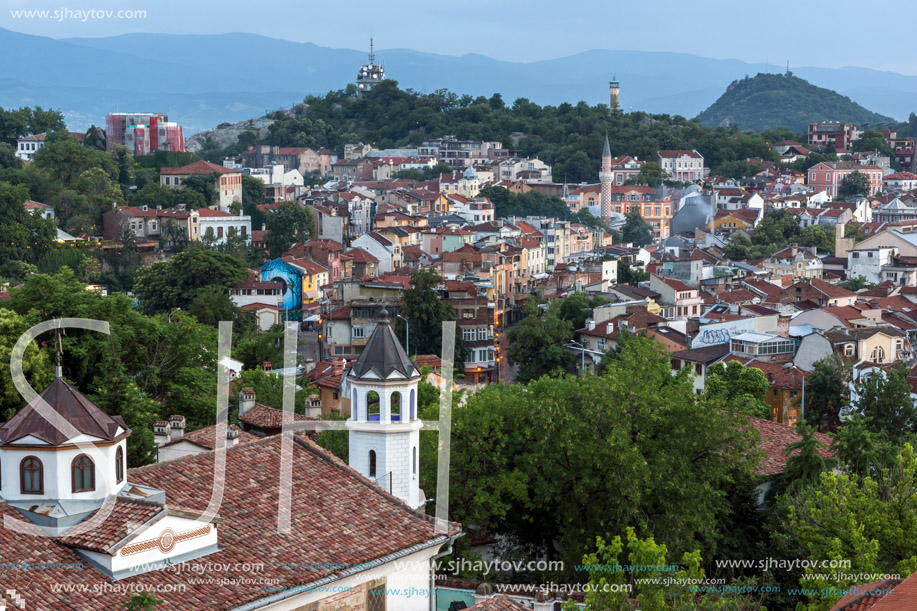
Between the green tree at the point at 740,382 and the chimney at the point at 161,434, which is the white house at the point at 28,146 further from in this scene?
the chimney at the point at 161,434

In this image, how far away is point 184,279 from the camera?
48.8 metres

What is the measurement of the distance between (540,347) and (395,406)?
29.0 metres

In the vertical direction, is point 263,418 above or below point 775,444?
above

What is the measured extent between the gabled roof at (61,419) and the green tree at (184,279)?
119 feet

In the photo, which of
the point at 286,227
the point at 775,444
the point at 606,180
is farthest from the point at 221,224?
the point at 775,444

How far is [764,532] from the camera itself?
1880cm

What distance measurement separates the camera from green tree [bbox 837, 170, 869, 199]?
92.4 meters

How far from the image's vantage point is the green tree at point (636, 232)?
81125mm

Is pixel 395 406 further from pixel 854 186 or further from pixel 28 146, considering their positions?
pixel 854 186

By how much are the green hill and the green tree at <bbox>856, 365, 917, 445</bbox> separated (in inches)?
6052

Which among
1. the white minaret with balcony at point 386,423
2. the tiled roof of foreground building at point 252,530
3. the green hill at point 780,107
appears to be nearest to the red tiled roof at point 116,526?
the tiled roof of foreground building at point 252,530

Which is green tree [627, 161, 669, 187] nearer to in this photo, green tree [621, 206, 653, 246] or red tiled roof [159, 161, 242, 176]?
green tree [621, 206, 653, 246]

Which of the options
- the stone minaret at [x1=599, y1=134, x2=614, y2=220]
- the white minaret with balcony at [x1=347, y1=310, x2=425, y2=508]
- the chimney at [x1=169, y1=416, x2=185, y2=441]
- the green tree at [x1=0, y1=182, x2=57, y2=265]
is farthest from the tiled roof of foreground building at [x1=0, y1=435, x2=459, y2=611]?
the stone minaret at [x1=599, y1=134, x2=614, y2=220]

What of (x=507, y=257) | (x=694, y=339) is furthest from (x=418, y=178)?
(x=694, y=339)
